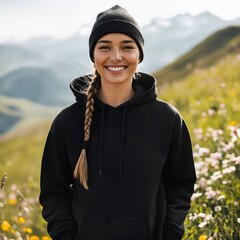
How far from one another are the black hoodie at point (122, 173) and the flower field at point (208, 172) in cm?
50

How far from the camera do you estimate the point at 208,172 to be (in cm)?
640

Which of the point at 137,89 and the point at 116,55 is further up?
the point at 116,55

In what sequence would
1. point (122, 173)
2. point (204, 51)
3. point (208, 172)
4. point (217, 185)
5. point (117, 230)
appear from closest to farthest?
point (117, 230)
point (122, 173)
point (217, 185)
point (208, 172)
point (204, 51)

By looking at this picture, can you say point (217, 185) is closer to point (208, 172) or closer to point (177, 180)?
point (208, 172)

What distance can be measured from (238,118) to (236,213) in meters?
4.18

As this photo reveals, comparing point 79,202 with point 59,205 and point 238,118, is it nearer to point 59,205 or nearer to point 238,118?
point 59,205

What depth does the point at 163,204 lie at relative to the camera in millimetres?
3684

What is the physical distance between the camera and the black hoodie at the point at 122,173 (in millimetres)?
3504

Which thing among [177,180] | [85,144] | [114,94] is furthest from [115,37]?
[177,180]

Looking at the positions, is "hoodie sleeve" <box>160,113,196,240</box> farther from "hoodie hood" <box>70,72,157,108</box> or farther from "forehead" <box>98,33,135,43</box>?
"forehead" <box>98,33,135,43</box>

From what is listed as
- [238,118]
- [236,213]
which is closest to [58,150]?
[236,213]

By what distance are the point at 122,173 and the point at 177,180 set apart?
1.75 feet

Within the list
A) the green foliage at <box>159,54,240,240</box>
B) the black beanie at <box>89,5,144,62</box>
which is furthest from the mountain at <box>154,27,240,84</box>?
the black beanie at <box>89,5,144,62</box>

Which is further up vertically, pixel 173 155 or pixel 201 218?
pixel 173 155
